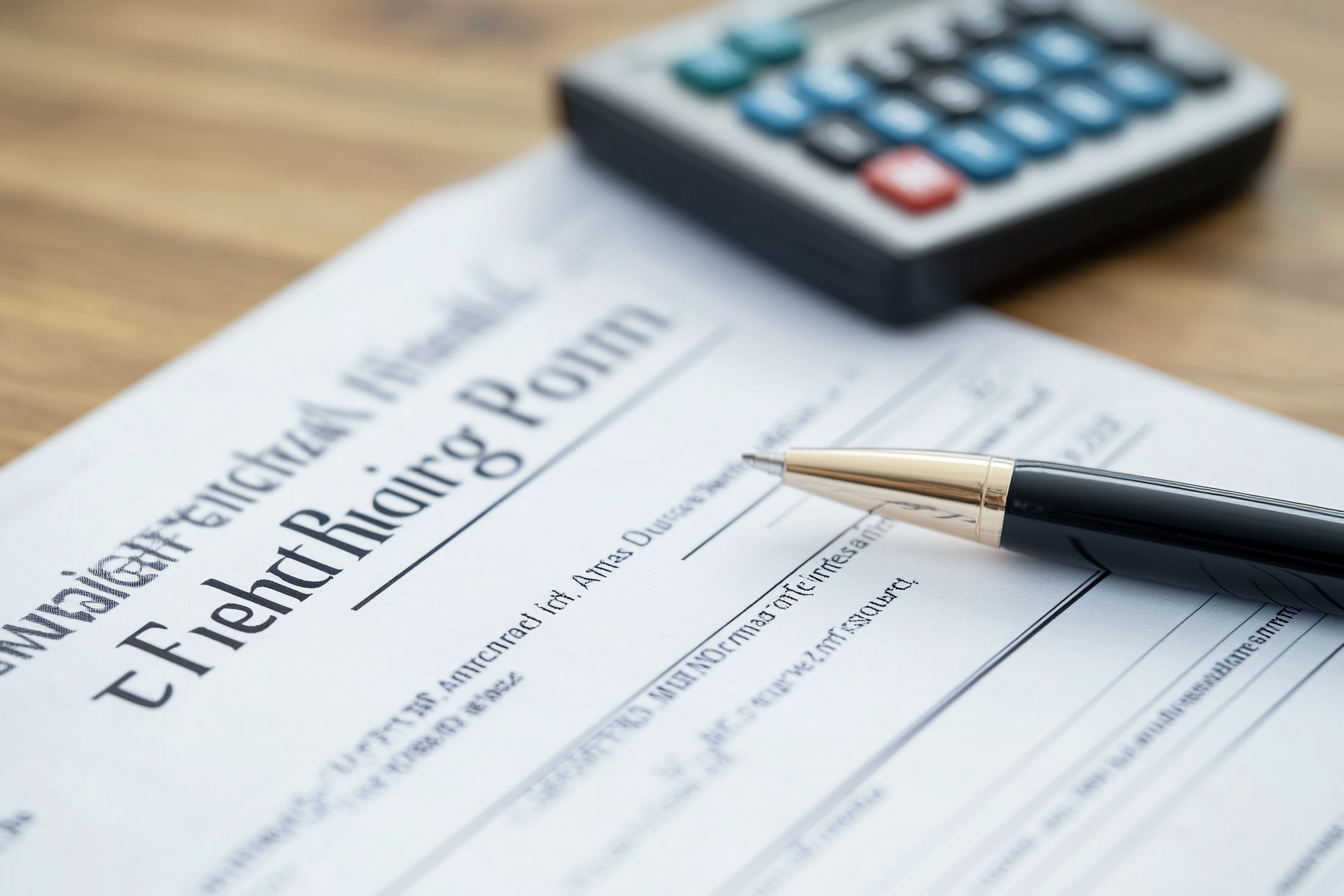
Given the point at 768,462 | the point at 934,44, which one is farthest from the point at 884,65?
the point at 768,462

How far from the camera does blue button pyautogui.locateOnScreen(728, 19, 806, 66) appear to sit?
0.44 meters

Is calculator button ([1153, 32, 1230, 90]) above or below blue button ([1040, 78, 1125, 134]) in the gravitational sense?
above

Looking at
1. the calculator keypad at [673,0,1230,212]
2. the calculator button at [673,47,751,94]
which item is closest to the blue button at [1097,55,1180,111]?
the calculator keypad at [673,0,1230,212]

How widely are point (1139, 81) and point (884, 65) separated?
0.26 feet

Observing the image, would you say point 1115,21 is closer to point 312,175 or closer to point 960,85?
point 960,85

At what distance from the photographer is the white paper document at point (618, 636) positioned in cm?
26

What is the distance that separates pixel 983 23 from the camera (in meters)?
0.44

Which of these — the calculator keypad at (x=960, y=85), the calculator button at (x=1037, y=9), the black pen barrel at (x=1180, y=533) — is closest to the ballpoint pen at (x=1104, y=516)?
the black pen barrel at (x=1180, y=533)

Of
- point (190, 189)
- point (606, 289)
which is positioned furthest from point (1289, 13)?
point (190, 189)

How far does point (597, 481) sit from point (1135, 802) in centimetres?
15

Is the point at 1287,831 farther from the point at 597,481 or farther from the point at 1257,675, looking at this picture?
the point at 597,481

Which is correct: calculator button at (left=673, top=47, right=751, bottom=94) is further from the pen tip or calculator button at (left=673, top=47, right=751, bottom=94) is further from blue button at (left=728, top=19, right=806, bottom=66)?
the pen tip

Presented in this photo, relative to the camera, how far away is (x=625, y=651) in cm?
30

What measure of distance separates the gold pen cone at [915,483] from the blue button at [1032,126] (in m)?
0.13
